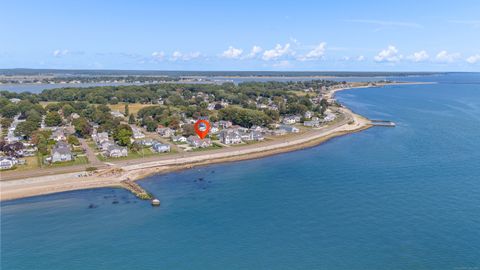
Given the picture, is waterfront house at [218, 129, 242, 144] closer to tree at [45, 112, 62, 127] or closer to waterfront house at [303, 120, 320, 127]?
waterfront house at [303, 120, 320, 127]

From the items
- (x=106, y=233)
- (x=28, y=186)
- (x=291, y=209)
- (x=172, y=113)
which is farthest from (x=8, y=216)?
(x=172, y=113)

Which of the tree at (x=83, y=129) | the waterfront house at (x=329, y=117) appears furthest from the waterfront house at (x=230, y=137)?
the waterfront house at (x=329, y=117)

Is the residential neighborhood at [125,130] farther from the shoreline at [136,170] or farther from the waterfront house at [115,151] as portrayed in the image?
the shoreline at [136,170]

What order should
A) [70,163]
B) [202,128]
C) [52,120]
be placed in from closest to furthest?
[70,163] < [202,128] < [52,120]

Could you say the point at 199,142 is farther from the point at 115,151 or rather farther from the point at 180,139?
the point at 115,151

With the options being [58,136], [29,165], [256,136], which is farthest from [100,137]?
[256,136]

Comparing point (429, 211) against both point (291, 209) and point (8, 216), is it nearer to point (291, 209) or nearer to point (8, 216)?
point (291, 209)
